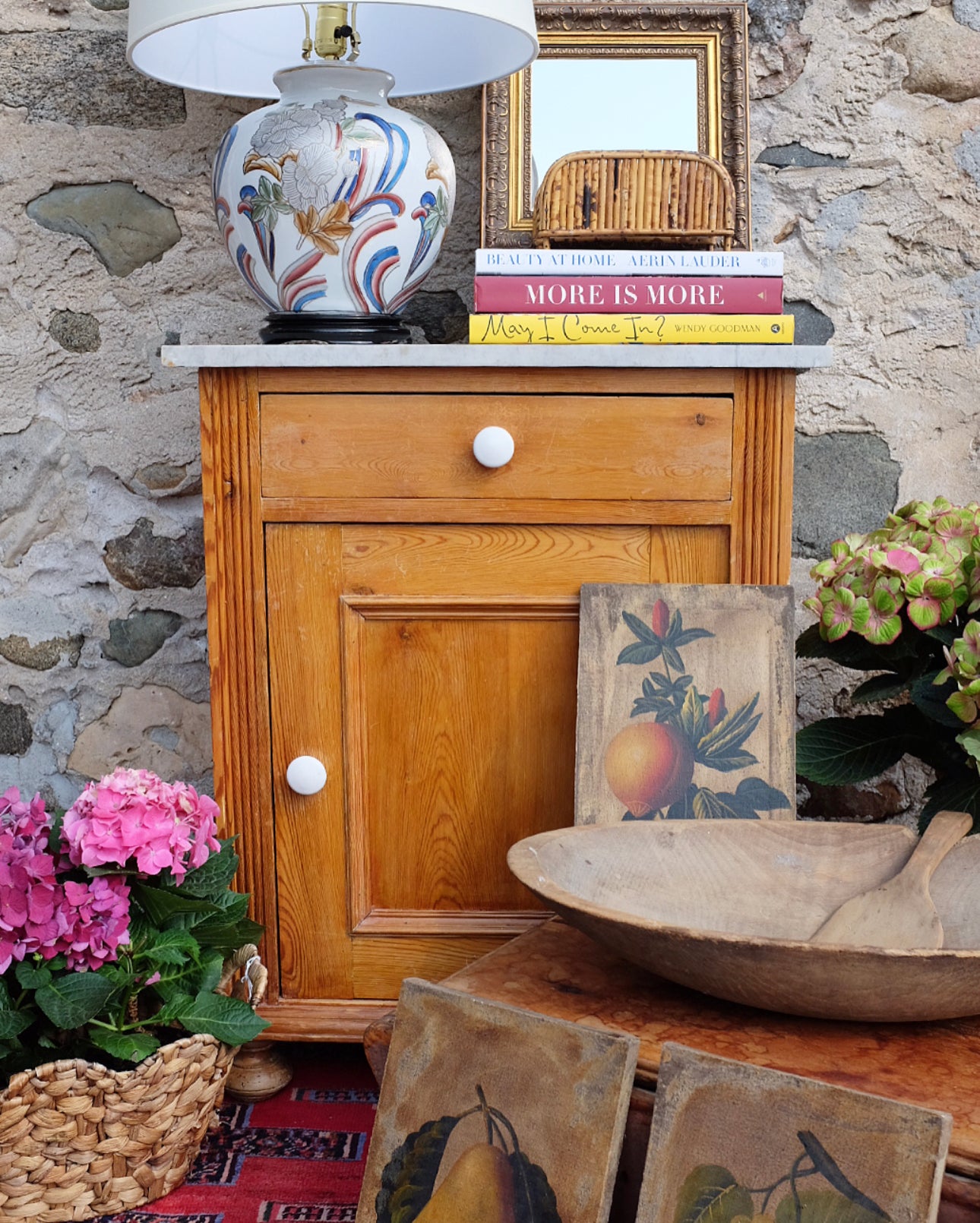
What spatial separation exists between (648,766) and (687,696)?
96 mm

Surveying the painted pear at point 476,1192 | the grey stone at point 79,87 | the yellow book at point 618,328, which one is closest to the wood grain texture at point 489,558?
the yellow book at point 618,328

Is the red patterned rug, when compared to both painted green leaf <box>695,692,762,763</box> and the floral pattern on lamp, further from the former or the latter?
the floral pattern on lamp

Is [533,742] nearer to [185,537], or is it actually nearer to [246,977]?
[246,977]

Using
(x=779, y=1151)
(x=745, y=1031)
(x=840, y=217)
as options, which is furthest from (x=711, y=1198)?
(x=840, y=217)

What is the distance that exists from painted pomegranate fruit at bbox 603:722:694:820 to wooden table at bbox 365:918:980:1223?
0.72 feet

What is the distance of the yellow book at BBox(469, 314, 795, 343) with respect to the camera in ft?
4.40

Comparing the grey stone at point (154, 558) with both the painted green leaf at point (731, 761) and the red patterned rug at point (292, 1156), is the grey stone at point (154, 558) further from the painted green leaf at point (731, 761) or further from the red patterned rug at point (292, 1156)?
the painted green leaf at point (731, 761)

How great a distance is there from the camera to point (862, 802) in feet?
5.97

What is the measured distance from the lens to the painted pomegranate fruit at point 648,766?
1.34 meters

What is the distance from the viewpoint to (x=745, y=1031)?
99 centimetres

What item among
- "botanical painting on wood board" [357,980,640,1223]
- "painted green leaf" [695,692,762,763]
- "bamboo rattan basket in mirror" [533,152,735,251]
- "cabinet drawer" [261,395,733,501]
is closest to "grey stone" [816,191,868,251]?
"bamboo rattan basket in mirror" [533,152,735,251]

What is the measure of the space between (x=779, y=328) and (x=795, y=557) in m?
0.55

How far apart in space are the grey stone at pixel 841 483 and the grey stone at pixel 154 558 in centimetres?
95

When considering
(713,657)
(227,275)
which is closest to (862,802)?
(713,657)
